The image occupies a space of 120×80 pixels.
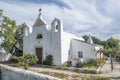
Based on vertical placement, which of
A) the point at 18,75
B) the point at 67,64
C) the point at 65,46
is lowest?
the point at 67,64

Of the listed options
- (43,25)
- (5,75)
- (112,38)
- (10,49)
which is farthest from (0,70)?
(112,38)

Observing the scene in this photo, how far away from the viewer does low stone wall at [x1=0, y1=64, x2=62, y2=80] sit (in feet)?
22.6

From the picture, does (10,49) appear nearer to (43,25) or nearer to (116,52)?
(43,25)

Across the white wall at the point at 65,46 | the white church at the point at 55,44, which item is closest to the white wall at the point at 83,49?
the white church at the point at 55,44

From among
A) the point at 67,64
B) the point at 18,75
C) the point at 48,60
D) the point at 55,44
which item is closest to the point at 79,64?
the point at 67,64

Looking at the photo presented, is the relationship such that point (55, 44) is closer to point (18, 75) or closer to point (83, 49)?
point (83, 49)

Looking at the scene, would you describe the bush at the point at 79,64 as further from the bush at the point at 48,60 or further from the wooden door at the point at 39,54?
the wooden door at the point at 39,54

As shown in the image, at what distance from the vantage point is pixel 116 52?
2141 cm

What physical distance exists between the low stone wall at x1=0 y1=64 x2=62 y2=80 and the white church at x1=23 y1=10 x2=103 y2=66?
1349cm

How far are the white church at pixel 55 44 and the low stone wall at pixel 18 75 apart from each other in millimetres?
13494

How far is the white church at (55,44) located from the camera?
77.4 ft

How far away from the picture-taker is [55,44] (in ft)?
78.6

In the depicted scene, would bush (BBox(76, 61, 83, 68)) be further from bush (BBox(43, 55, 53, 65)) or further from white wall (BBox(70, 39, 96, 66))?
bush (BBox(43, 55, 53, 65))

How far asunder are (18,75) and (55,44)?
15.8 m
